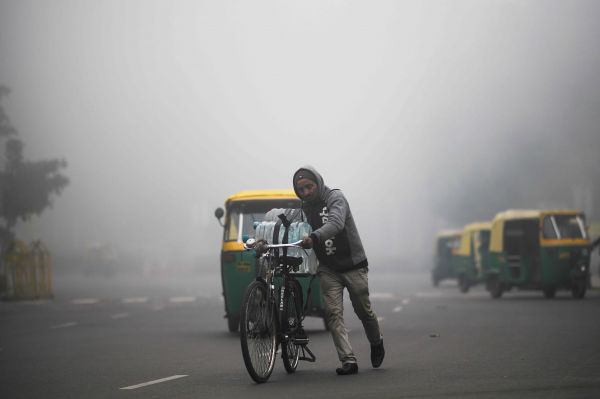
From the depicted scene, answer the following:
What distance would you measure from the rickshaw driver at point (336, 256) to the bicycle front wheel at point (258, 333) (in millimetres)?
637

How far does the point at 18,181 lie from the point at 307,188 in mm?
38178

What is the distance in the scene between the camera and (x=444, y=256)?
47406 millimetres

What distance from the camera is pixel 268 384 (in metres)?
11.2

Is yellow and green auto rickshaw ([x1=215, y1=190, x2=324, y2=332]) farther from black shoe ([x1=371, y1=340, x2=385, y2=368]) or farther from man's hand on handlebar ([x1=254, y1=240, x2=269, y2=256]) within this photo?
man's hand on handlebar ([x1=254, y1=240, x2=269, y2=256])

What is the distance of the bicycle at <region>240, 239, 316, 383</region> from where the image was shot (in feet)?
36.0

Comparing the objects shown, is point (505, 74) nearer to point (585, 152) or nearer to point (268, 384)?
point (585, 152)

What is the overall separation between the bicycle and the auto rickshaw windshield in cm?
1933

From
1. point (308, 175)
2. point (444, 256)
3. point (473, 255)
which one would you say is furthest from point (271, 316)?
point (444, 256)

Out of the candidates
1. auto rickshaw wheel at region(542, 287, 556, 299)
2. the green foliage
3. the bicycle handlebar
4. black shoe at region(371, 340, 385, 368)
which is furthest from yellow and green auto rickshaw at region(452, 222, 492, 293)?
the bicycle handlebar

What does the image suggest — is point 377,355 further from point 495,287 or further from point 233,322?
point 495,287

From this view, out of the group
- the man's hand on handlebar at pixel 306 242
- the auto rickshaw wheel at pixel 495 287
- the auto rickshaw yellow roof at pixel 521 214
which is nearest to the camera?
the man's hand on handlebar at pixel 306 242

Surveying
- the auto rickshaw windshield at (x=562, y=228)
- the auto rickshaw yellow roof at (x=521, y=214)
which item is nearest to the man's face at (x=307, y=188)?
the auto rickshaw windshield at (x=562, y=228)

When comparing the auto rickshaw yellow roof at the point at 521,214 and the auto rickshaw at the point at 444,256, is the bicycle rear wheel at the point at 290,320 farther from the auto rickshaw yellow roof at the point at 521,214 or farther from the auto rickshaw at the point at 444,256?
the auto rickshaw at the point at 444,256

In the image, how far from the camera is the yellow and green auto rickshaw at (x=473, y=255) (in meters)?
36.9
